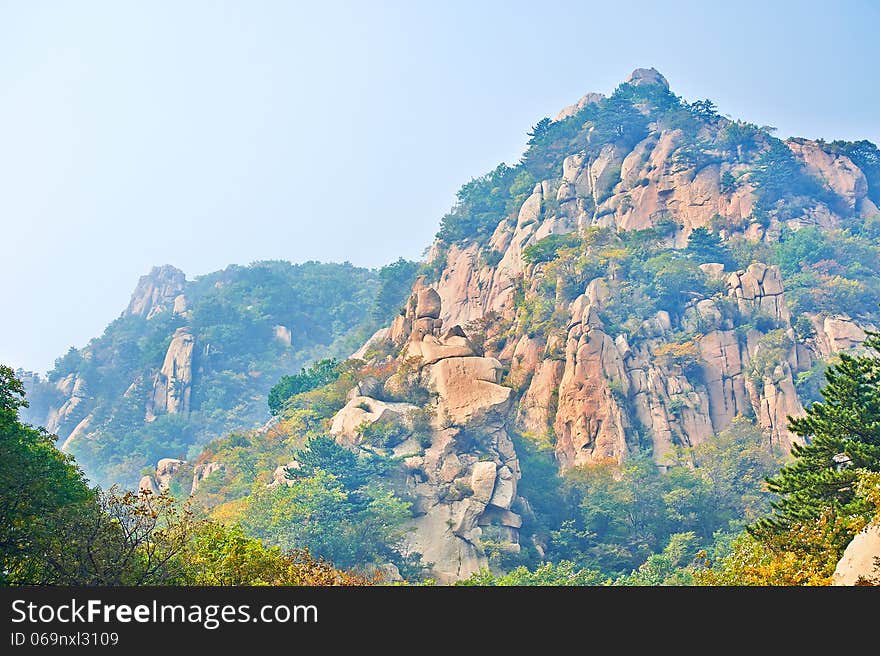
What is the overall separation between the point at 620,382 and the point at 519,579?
17.8 m

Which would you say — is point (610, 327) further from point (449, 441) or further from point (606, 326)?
point (449, 441)

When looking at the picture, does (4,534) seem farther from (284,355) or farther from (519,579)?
(284,355)

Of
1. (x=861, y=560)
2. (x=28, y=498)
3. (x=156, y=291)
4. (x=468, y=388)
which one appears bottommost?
(x=861, y=560)

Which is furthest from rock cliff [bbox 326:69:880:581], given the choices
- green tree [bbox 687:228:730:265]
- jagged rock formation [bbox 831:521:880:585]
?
jagged rock formation [bbox 831:521:880:585]

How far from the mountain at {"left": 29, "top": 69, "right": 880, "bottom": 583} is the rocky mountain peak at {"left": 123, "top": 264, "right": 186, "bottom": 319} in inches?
1498

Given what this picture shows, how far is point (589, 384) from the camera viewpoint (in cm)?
5309

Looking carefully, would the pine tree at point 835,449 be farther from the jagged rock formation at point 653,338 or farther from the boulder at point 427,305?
the boulder at point 427,305

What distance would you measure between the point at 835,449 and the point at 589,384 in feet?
86.2

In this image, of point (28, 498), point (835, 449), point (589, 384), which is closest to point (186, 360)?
point (589, 384)

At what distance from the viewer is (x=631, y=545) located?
4584 centimetres

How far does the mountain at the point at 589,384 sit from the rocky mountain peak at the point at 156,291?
38.1m

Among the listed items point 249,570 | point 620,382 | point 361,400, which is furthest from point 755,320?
point 249,570

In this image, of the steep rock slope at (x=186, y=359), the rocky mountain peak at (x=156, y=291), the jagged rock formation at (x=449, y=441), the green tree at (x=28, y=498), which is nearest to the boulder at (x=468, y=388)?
the jagged rock formation at (x=449, y=441)

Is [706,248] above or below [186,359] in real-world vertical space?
below
